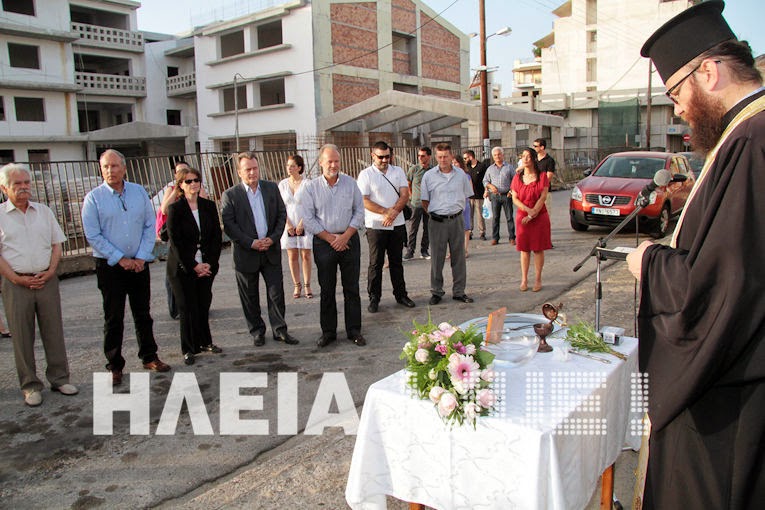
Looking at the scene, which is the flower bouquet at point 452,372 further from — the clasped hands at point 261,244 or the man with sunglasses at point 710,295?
the clasped hands at point 261,244

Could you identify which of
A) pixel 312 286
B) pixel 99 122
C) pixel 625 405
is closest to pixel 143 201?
pixel 312 286

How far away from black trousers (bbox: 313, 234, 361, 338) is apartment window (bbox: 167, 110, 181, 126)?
36.4 meters

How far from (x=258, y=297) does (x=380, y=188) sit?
7.17ft

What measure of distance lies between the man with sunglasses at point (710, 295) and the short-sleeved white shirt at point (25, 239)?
465cm

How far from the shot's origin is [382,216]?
24.0ft

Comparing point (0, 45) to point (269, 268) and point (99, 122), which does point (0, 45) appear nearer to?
point (99, 122)

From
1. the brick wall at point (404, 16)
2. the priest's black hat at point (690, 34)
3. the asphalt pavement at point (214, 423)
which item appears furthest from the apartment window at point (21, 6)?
the priest's black hat at point (690, 34)

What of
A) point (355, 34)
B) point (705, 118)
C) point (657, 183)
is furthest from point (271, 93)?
point (705, 118)

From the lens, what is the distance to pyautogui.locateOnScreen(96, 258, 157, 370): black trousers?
17.0 ft

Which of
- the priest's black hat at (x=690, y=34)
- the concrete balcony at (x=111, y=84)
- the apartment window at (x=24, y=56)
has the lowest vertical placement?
the priest's black hat at (x=690, y=34)

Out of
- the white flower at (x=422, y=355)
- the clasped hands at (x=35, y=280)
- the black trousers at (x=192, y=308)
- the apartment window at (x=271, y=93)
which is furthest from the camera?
the apartment window at (x=271, y=93)

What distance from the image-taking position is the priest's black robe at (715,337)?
165 centimetres

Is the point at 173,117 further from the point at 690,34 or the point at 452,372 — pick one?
the point at 690,34

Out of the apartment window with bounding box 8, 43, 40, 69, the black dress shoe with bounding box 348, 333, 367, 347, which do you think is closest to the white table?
the black dress shoe with bounding box 348, 333, 367, 347
